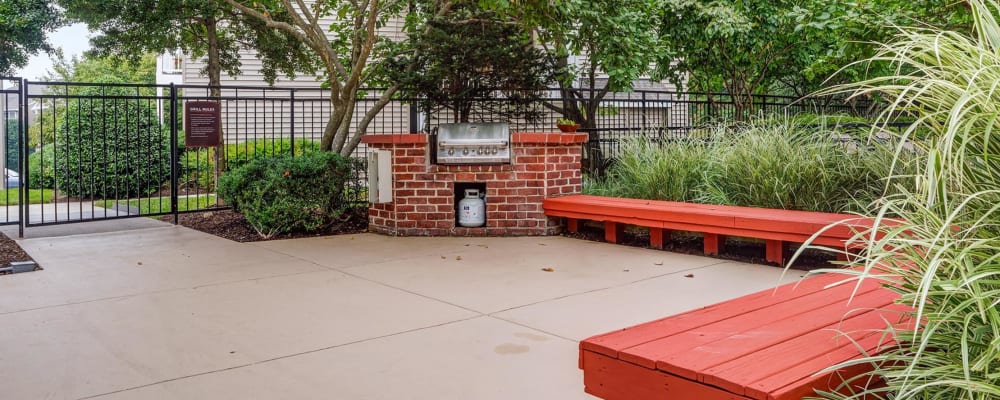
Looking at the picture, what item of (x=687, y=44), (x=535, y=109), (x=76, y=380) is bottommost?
(x=76, y=380)

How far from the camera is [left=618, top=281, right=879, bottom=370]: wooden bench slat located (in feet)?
7.42

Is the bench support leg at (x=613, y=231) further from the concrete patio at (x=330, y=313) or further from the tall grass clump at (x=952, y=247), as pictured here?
the tall grass clump at (x=952, y=247)

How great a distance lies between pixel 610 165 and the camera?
10.1m

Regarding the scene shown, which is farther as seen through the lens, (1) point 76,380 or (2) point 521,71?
(2) point 521,71

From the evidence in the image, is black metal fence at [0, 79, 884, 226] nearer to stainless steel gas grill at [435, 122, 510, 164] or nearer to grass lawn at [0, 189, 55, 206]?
grass lawn at [0, 189, 55, 206]

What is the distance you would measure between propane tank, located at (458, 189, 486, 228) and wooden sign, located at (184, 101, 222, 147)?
2.99 m

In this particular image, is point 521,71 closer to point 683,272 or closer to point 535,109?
point 535,109

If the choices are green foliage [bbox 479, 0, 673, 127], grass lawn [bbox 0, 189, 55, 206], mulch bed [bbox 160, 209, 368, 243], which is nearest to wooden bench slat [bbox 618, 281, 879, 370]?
green foliage [bbox 479, 0, 673, 127]

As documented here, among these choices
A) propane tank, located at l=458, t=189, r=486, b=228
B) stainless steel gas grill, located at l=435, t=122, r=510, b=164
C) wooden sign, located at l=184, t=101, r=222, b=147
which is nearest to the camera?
stainless steel gas grill, located at l=435, t=122, r=510, b=164

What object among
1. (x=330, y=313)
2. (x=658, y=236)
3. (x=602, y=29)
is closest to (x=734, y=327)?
(x=330, y=313)

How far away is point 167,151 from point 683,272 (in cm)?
1048

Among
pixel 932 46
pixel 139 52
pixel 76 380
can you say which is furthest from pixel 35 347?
pixel 139 52

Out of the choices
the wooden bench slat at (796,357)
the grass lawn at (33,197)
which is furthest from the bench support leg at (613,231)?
the grass lawn at (33,197)

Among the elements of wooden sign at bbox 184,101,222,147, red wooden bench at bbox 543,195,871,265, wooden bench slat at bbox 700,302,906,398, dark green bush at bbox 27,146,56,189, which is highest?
wooden sign at bbox 184,101,222,147
